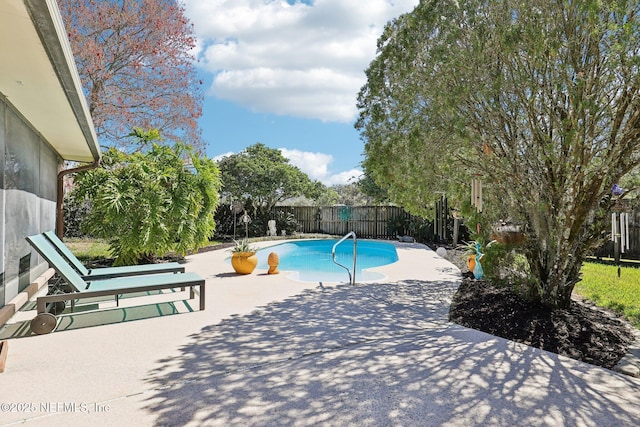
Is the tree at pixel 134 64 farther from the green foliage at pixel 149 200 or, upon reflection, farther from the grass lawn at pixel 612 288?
the grass lawn at pixel 612 288

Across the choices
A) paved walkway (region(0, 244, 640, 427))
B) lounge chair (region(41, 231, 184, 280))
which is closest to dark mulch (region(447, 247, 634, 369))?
paved walkway (region(0, 244, 640, 427))

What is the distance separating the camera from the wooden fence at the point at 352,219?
20203mm

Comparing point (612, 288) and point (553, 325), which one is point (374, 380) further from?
point (612, 288)

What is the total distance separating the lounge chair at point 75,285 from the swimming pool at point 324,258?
10.7 ft

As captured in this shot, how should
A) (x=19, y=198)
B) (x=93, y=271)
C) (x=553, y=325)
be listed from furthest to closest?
1. (x=93, y=271)
2. (x=19, y=198)
3. (x=553, y=325)

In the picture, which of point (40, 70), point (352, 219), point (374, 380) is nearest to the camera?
point (374, 380)

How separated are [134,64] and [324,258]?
8899mm

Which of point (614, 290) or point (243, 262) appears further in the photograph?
point (243, 262)

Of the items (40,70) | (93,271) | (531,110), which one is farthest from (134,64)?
(531,110)

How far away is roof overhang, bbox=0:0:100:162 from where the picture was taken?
2531 mm

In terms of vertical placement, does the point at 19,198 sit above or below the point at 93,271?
above

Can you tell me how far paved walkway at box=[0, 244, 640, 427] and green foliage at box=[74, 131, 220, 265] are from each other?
374 cm

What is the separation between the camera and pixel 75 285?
15.3 ft

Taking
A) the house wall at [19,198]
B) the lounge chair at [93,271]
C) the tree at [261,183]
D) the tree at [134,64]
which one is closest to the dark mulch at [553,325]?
the lounge chair at [93,271]
